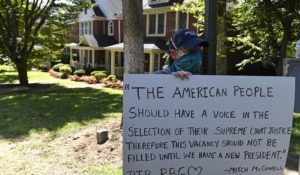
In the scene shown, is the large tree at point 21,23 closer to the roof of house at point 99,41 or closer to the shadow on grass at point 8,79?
the shadow on grass at point 8,79

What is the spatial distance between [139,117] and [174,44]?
0.72 m

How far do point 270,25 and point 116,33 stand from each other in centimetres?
1892

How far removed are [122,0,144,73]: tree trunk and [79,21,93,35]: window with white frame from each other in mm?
26231

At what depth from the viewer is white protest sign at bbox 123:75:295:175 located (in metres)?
3.15

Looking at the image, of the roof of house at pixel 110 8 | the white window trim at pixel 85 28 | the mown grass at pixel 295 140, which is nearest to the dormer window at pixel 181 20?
the roof of house at pixel 110 8

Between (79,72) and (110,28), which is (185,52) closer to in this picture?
(79,72)

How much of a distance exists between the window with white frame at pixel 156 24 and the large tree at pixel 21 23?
19.3ft

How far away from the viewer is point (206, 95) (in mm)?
3232

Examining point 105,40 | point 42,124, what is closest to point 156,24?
point 105,40

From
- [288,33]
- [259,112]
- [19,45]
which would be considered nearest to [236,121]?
[259,112]

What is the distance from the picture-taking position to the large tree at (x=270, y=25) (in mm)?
12359

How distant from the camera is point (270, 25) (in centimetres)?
1335

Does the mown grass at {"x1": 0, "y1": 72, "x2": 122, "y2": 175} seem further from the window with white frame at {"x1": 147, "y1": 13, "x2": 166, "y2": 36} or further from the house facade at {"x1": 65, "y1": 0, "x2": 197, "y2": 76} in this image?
the window with white frame at {"x1": 147, "y1": 13, "x2": 166, "y2": 36}

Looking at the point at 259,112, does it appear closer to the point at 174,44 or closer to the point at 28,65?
the point at 174,44
